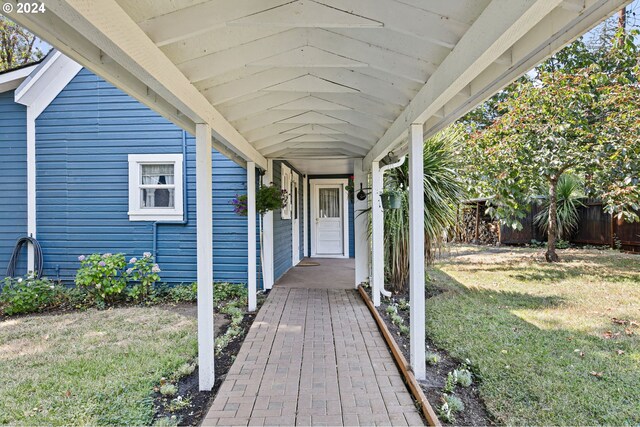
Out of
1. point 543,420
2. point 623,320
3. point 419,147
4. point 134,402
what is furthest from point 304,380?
point 623,320

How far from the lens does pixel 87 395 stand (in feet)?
8.32

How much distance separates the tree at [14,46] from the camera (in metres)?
10.1

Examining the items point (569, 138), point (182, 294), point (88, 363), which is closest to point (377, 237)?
point (182, 294)

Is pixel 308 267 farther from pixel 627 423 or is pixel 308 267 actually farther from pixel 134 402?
pixel 627 423

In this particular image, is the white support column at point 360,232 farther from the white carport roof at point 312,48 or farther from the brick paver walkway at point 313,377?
the white carport roof at point 312,48

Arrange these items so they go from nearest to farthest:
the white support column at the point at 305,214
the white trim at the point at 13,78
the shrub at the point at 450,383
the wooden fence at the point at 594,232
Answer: the shrub at the point at 450,383 < the white trim at the point at 13,78 < the white support column at the point at 305,214 < the wooden fence at the point at 594,232

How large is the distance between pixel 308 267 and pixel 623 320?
201 inches

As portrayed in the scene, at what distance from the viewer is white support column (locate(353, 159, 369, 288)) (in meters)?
5.29

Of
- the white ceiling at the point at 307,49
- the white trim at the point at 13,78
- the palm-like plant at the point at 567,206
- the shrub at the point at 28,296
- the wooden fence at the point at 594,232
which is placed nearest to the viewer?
the white ceiling at the point at 307,49

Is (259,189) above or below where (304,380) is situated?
above

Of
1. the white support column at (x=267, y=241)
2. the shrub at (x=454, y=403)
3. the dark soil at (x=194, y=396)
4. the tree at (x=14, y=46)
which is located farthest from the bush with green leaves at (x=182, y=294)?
the tree at (x=14, y=46)

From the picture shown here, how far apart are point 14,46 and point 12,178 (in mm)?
8284

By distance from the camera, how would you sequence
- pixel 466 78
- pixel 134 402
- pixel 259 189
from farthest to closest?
pixel 259 189
pixel 134 402
pixel 466 78

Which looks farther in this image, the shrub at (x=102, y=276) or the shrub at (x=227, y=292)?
the shrub at (x=227, y=292)
